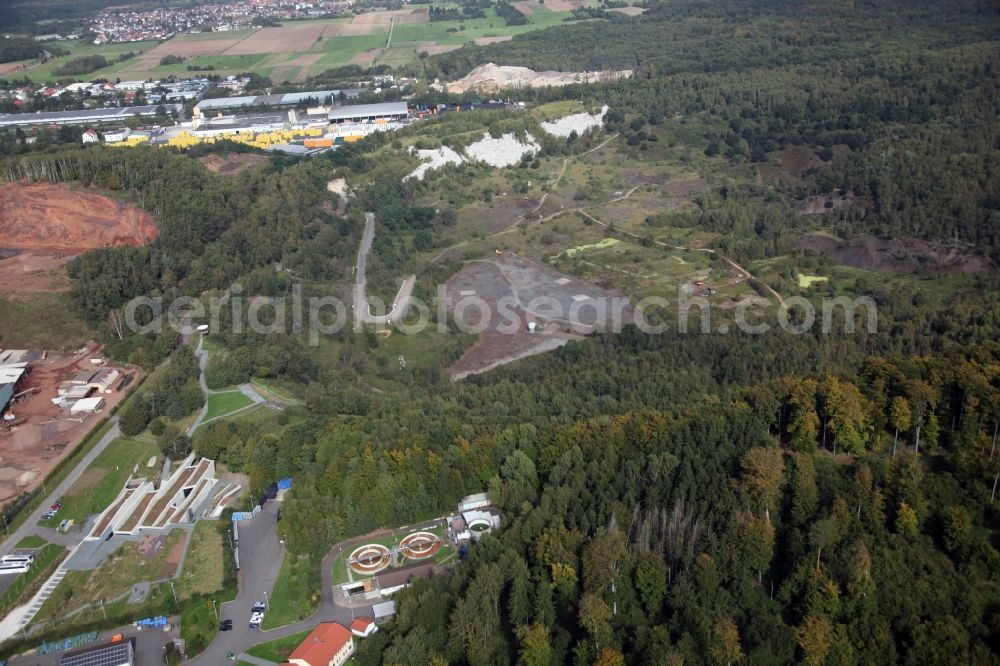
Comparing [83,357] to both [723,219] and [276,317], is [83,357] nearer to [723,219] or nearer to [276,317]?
[276,317]

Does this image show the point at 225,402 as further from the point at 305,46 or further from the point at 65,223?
the point at 305,46

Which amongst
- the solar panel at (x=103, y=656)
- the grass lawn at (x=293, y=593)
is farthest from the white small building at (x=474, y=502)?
the solar panel at (x=103, y=656)

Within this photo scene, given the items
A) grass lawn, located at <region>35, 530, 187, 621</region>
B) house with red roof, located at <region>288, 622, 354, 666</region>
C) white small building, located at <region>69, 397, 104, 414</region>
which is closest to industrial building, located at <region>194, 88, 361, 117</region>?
white small building, located at <region>69, 397, 104, 414</region>

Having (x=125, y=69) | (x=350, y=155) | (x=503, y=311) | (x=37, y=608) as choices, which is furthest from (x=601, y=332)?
(x=125, y=69)

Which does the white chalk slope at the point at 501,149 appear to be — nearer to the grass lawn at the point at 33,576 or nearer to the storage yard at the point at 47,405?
the storage yard at the point at 47,405

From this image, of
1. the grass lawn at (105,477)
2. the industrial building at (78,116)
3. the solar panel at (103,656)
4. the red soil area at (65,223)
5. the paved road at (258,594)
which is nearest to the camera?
the solar panel at (103,656)

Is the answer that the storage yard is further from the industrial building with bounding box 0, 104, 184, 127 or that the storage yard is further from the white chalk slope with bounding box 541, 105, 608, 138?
the industrial building with bounding box 0, 104, 184, 127
